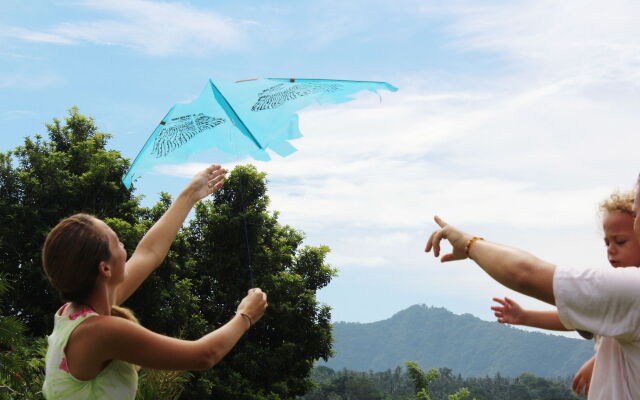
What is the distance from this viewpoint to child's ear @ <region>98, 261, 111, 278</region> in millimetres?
1975

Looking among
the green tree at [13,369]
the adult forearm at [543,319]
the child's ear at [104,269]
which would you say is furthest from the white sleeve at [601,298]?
the green tree at [13,369]

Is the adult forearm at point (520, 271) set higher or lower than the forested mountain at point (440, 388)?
higher

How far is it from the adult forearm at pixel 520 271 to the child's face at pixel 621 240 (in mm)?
639

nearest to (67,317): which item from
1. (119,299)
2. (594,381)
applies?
(119,299)

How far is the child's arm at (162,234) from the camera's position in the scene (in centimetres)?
249

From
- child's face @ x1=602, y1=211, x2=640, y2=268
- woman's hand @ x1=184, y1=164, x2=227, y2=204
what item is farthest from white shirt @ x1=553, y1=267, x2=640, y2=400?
woman's hand @ x1=184, y1=164, x2=227, y2=204

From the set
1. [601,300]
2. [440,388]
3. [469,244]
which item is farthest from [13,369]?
[440,388]

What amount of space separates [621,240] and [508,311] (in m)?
0.56

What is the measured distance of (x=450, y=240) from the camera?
5.86 ft

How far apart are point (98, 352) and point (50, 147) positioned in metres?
21.6

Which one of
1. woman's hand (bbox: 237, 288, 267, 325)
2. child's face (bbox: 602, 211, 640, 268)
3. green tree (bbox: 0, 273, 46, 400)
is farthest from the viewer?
green tree (bbox: 0, 273, 46, 400)

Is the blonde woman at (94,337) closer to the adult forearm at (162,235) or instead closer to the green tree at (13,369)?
the adult forearm at (162,235)

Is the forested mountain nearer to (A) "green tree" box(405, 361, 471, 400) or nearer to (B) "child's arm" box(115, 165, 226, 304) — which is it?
(A) "green tree" box(405, 361, 471, 400)

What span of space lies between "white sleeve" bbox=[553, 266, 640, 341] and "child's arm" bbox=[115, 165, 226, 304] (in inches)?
60.2
